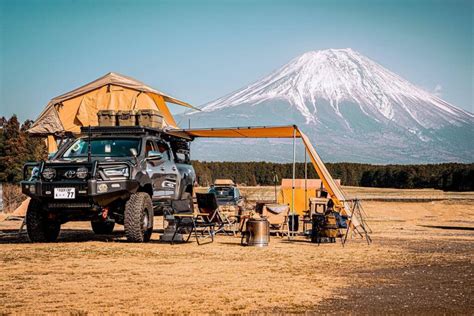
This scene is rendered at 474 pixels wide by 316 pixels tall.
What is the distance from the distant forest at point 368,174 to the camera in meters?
65.0

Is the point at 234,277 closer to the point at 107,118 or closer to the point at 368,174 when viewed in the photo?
the point at 107,118

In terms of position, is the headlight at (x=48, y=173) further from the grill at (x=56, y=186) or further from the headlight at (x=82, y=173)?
the headlight at (x=82, y=173)

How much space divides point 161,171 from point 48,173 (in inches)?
109

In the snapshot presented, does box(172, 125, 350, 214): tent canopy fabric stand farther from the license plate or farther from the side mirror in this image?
the license plate

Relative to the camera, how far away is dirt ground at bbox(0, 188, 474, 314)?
8.84 m

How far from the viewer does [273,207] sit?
19281 mm

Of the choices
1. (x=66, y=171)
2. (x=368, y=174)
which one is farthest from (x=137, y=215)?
(x=368, y=174)

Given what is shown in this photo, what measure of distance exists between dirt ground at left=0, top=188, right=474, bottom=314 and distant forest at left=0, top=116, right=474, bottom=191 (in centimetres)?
4440

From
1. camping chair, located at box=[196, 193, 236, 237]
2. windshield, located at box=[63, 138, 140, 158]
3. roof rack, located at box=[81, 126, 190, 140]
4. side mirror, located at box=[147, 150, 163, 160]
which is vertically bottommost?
camping chair, located at box=[196, 193, 236, 237]

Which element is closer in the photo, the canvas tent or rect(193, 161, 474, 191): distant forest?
the canvas tent

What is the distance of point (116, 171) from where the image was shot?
51.3 ft

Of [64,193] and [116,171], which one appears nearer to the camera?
[64,193]

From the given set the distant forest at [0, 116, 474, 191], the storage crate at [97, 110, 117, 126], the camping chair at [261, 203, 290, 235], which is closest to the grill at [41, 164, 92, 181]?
the storage crate at [97, 110, 117, 126]

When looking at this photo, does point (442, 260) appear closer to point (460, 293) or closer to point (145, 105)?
point (460, 293)
